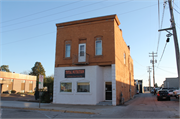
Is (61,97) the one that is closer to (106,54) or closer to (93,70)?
(93,70)

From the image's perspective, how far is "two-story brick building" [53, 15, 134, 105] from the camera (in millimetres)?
16312

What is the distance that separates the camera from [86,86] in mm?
16594

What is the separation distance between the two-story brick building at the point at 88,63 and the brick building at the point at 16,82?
26335mm

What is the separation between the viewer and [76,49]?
17.7 metres

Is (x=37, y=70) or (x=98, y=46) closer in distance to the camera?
(x=98, y=46)

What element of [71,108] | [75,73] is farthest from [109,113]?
[75,73]

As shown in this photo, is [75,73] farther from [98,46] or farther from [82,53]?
[98,46]

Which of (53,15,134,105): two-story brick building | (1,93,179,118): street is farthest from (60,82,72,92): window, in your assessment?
(1,93,179,118): street

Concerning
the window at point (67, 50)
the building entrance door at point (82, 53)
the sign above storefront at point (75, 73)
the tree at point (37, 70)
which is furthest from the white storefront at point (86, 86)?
the tree at point (37, 70)

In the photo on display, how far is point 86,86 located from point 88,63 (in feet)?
7.75

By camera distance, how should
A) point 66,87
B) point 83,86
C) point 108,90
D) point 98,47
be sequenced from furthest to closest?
point 108,90, point 66,87, point 98,47, point 83,86

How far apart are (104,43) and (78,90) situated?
5562 mm

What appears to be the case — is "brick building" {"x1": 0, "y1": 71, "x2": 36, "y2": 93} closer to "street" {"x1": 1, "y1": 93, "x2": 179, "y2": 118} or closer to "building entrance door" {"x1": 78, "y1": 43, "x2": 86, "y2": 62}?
"building entrance door" {"x1": 78, "y1": 43, "x2": 86, "y2": 62}

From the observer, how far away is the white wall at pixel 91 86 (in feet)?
52.9
